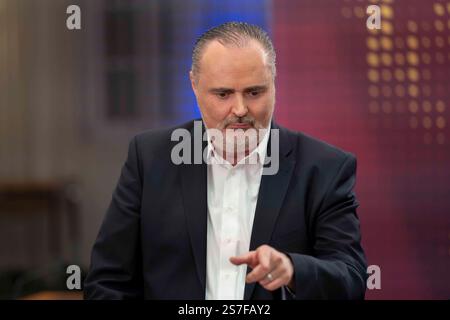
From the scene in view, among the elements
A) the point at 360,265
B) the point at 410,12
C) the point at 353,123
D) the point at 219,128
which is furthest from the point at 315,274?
the point at 410,12

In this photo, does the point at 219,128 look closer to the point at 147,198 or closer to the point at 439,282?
the point at 147,198

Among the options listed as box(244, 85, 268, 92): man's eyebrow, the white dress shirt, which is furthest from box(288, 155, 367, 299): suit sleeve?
box(244, 85, 268, 92): man's eyebrow

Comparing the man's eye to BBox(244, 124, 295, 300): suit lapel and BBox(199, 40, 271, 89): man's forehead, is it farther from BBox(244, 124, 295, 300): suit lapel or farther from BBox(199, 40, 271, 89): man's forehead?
BBox(244, 124, 295, 300): suit lapel

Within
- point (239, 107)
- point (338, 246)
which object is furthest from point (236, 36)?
point (338, 246)

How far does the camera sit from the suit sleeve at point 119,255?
163 cm

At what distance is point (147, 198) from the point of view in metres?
1.68

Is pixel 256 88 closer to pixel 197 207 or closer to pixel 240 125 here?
pixel 240 125

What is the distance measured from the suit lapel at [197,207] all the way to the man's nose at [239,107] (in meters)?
0.18

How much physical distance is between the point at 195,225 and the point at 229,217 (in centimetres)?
9

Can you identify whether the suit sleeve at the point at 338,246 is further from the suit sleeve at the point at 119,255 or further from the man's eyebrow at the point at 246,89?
the suit sleeve at the point at 119,255

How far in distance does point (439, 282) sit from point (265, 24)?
1.09m

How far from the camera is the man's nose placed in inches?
62.6

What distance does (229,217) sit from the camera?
1670 millimetres
